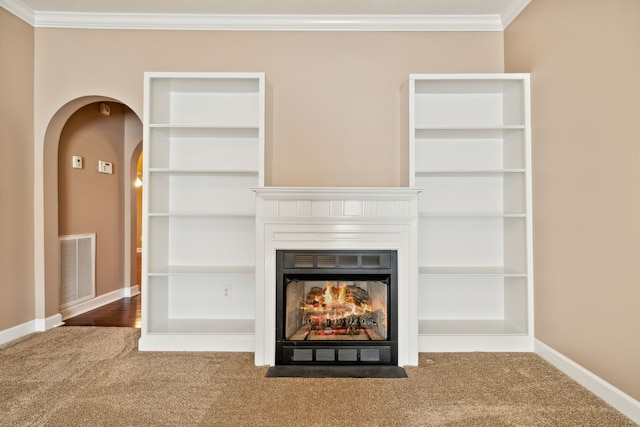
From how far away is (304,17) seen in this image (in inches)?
120

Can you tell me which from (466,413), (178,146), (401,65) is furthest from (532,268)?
(178,146)

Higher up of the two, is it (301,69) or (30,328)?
(301,69)

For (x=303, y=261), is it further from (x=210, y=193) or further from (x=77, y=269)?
(x=77, y=269)

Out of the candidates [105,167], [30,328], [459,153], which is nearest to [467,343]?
[459,153]

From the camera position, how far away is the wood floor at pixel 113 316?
11.3 feet

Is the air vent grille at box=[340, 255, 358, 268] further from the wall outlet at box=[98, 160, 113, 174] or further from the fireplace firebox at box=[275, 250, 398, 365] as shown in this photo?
the wall outlet at box=[98, 160, 113, 174]

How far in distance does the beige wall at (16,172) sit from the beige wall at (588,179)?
3.87 m

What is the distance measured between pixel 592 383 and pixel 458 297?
109 centimetres

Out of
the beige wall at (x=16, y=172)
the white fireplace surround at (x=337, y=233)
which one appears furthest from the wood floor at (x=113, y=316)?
the white fireplace surround at (x=337, y=233)

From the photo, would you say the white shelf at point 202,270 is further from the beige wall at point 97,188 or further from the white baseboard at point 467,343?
the beige wall at point 97,188

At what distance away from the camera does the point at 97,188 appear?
13.3ft

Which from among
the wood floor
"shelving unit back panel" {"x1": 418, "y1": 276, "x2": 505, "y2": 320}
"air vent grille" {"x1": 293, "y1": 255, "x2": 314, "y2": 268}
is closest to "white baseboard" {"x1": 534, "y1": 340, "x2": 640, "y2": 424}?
"shelving unit back panel" {"x1": 418, "y1": 276, "x2": 505, "y2": 320}

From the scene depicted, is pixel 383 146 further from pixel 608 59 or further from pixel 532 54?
pixel 608 59

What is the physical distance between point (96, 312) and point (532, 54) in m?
4.45
